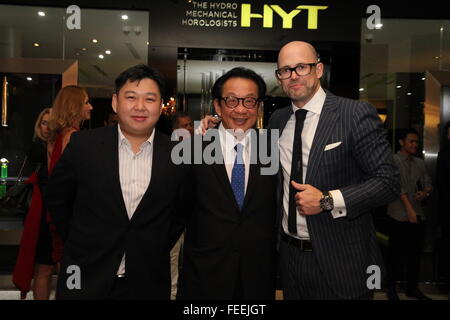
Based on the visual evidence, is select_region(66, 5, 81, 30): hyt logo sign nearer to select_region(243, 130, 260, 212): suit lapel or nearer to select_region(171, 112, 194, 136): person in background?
select_region(171, 112, 194, 136): person in background

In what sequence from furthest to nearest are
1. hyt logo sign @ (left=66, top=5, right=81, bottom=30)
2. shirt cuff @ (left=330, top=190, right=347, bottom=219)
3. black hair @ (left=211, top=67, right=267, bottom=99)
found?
hyt logo sign @ (left=66, top=5, right=81, bottom=30) < black hair @ (left=211, top=67, right=267, bottom=99) < shirt cuff @ (left=330, top=190, right=347, bottom=219)

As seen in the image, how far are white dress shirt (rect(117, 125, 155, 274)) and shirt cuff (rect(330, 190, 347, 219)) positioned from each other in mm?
805

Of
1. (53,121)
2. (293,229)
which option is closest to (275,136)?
(293,229)

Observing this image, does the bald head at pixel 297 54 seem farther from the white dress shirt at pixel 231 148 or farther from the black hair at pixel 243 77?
the white dress shirt at pixel 231 148

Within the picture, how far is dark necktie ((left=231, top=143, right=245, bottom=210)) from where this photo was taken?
2.09 m

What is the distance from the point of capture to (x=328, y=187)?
2043mm

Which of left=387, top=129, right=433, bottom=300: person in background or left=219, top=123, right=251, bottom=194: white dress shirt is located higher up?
left=219, top=123, right=251, bottom=194: white dress shirt

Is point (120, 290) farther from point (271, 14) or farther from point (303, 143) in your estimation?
point (271, 14)

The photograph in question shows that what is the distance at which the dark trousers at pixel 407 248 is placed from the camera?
4.96 meters

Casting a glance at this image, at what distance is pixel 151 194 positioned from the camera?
201cm

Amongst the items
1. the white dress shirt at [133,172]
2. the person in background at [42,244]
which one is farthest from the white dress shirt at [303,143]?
the person in background at [42,244]

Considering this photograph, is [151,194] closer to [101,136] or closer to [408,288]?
A: [101,136]

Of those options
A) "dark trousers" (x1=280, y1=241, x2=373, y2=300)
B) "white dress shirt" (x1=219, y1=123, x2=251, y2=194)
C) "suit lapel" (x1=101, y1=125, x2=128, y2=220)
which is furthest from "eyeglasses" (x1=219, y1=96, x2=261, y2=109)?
"dark trousers" (x1=280, y1=241, x2=373, y2=300)

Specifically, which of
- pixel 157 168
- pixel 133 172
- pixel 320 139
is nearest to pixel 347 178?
pixel 320 139
